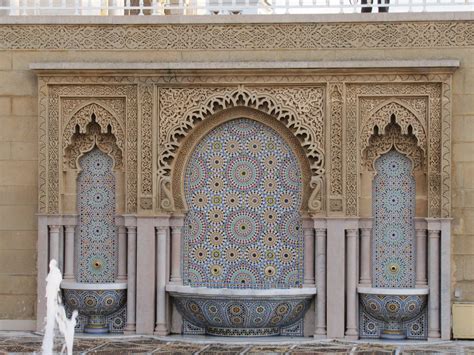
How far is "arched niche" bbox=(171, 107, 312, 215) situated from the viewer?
7.80 metres

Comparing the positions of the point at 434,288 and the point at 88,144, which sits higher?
the point at 88,144

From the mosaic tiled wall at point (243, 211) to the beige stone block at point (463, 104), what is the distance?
1.35 m

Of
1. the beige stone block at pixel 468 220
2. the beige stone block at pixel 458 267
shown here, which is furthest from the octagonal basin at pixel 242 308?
the beige stone block at pixel 468 220

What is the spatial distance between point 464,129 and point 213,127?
202cm

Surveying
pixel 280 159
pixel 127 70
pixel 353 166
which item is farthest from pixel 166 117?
pixel 353 166

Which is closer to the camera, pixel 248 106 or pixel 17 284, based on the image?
pixel 248 106

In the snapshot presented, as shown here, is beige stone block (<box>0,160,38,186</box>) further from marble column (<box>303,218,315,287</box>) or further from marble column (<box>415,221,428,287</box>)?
marble column (<box>415,221,428,287</box>)

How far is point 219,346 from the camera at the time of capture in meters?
7.35

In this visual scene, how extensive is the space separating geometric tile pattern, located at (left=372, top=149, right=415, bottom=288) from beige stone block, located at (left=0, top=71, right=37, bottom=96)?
2.92m

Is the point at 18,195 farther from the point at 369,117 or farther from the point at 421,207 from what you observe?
the point at 421,207

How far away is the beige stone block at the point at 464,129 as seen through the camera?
755 centimetres

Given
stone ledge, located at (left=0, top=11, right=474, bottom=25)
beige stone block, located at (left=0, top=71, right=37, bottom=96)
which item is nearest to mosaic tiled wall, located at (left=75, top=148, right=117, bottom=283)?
beige stone block, located at (left=0, top=71, right=37, bottom=96)

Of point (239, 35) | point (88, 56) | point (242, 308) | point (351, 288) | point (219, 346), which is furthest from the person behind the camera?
point (88, 56)

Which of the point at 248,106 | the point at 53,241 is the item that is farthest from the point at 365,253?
the point at 53,241
